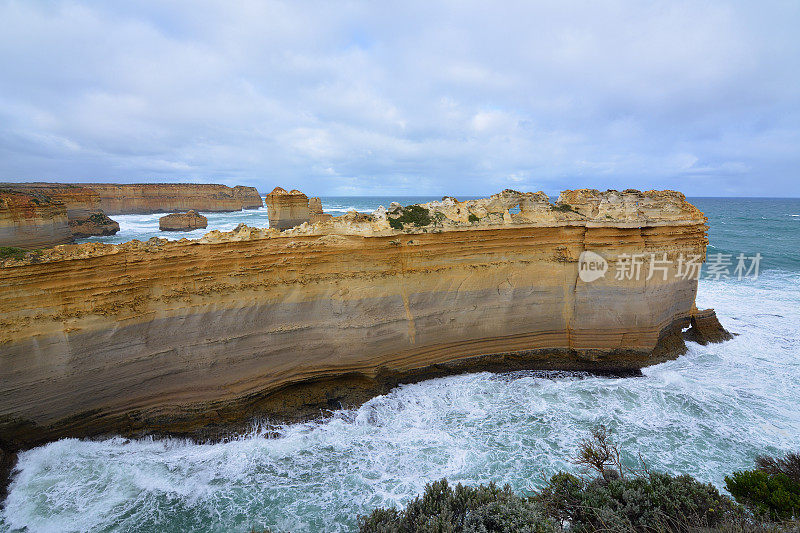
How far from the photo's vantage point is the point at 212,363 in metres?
7.86

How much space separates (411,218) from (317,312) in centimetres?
334

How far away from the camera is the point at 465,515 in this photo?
14.5 feet

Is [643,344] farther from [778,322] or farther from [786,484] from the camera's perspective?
[778,322]

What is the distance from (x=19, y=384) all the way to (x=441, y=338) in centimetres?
888

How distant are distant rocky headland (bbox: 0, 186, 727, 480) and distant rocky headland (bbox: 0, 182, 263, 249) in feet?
53.6

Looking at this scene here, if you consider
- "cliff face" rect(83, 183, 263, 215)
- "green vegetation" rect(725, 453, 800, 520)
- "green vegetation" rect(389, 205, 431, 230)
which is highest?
"cliff face" rect(83, 183, 263, 215)

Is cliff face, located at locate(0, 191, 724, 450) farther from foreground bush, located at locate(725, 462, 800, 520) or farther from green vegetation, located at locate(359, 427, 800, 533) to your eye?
foreground bush, located at locate(725, 462, 800, 520)

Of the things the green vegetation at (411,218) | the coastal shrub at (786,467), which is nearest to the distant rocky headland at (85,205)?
the green vegetation at (411,218)

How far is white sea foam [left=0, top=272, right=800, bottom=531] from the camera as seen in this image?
6070 mm

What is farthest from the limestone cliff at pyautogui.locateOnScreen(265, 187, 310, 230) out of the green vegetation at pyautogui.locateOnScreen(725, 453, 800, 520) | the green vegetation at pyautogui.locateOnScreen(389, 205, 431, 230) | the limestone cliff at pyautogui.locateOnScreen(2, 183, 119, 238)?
the green vegetation at pyautogui.locateOnScreen(725, 453, 800, 520)

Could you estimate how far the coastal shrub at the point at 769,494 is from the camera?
430 cm

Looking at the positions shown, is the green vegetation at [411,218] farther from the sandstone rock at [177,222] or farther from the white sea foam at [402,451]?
the sandstone rock at [177,222]

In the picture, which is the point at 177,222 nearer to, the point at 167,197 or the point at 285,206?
the point at 285,206

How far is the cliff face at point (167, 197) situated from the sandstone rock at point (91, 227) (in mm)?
23654
